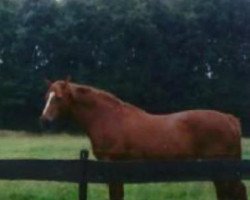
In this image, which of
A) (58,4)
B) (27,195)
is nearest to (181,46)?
(58,4)

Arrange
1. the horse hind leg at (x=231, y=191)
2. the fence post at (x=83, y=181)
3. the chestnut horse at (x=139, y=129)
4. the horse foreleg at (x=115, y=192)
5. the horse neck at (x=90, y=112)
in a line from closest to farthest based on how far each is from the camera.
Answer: the fence post at (x=83, y=181), the horse foreleg at (x=115, y=192), the horse hind leg at (x=231, y=191), the chestnut horse at (x=139, y=129), the horse neck at (x=90, y=112)

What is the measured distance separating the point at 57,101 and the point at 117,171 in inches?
Answer: 120

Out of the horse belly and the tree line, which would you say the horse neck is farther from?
the tree line

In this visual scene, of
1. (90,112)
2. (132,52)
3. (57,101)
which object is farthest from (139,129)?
(132,52)

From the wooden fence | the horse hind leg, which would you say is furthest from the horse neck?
the wooden fence

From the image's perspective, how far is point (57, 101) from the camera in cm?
1037

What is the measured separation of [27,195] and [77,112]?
209cm

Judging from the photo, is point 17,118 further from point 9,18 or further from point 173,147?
point 173,147

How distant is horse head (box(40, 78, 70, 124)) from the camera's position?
1032 cm

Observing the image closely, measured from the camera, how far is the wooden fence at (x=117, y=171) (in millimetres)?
7508

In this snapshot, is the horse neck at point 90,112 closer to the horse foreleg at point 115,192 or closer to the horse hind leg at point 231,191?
the horse foreleg at point 115,192

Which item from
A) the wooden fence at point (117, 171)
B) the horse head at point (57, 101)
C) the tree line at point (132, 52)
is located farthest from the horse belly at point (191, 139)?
the tree line at point (132, 52)

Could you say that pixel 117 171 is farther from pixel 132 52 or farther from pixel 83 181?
pixel 132 52

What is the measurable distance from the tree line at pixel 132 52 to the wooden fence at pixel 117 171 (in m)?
39.6
